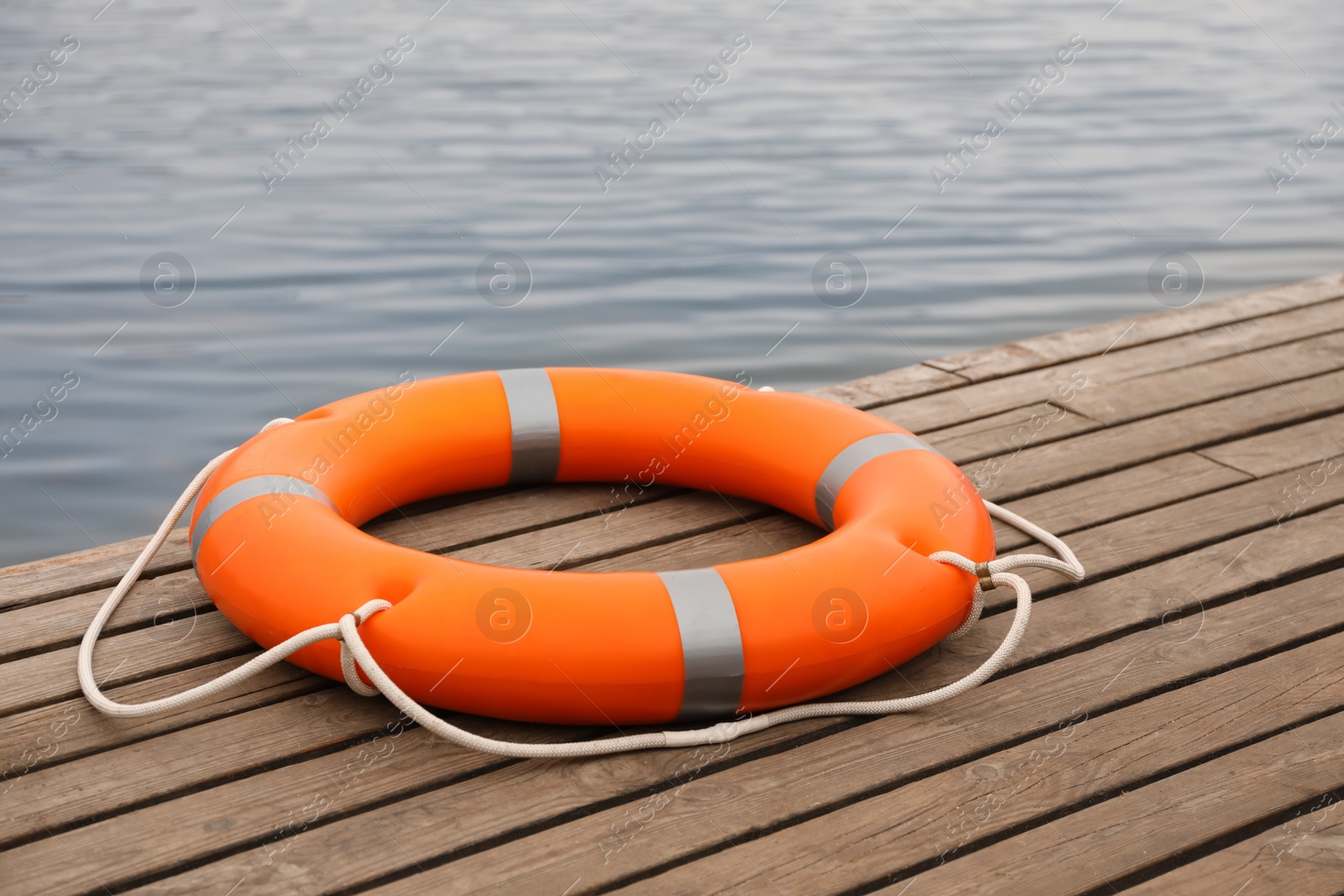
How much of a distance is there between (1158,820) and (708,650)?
53 cm

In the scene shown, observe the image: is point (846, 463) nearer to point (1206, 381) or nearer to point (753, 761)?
point (753, 761)

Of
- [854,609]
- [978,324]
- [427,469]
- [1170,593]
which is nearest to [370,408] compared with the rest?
[427,469]

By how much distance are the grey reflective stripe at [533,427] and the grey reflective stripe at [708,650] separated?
551mm

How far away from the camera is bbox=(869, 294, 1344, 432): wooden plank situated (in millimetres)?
2436

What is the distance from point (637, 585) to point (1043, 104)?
5.65m

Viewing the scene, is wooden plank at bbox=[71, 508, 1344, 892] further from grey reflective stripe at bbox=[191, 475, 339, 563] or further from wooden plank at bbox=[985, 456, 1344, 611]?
grey reflective stripe at bbox=[191, 475, 339, 563]

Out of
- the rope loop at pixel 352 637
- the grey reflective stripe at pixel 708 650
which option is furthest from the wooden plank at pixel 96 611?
the grey reflective stripe at pixel 708 650

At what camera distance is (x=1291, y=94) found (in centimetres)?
658

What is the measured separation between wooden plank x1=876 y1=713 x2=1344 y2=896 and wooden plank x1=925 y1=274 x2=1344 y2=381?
124 cm

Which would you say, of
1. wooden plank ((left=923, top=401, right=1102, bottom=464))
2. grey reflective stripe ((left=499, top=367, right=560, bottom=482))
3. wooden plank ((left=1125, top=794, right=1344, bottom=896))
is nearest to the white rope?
wooden plank ((left=1125, top=794, right=1344, bottom=896))

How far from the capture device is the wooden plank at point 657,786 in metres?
1.28

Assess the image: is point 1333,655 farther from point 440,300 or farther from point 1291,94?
point 1291,94

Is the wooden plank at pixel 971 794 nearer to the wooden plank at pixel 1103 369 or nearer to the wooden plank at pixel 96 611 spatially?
the wooden plank at pixel 96 611

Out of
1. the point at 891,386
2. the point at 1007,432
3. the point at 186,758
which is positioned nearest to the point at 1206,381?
the point at 1007,432
